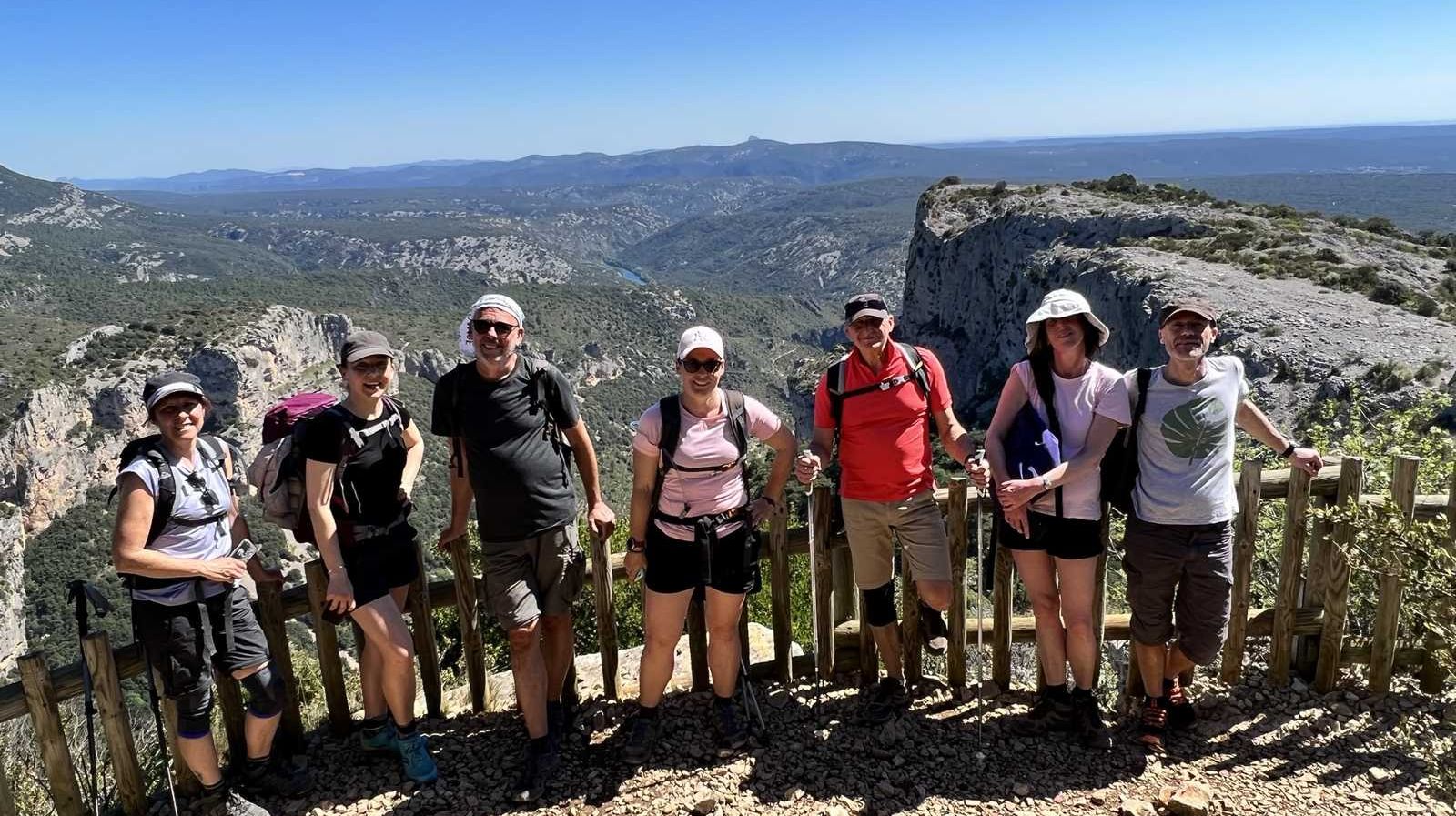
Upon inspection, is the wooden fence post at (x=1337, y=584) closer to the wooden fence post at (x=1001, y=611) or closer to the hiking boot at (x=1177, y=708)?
the hiking boot at (x=1177, y=708)

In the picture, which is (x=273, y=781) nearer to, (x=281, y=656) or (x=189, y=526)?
(x=281, y=656)

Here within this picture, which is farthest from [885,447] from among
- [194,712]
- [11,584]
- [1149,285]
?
[11,584]

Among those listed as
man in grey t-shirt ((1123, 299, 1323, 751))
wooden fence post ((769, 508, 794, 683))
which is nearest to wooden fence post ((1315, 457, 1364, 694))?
man in grey t-shirt ((1123, 299, 1323, 751))

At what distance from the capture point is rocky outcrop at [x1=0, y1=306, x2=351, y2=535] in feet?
195

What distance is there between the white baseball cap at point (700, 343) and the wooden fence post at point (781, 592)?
1.00m

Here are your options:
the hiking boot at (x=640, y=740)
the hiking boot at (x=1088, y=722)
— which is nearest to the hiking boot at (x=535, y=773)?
the hiking boot at (x=640, y=740)

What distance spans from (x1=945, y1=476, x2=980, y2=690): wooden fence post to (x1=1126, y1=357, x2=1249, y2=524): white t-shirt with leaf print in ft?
2.68

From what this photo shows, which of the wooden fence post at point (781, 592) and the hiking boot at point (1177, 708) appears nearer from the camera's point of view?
the hiking boot at point (1177, 708)

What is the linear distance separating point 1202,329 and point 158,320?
84.5 metres

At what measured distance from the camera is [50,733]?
11.7ft

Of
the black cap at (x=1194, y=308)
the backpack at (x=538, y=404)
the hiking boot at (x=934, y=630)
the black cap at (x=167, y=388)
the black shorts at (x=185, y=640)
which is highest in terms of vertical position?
the black cap at (x=1194, y=308)

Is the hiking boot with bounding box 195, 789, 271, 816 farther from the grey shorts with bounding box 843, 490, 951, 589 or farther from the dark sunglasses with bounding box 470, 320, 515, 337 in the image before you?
the grey shorts with bounding box 843, 490, 951, 589

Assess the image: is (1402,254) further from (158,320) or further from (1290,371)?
(158,320)

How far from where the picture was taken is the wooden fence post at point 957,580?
4168 mm
